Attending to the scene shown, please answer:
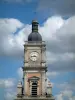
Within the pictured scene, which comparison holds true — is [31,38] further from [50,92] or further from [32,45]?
[50,92]

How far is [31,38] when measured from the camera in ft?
220

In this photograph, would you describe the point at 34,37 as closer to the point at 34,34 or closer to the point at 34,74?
the point at 34,34

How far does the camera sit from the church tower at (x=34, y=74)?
2544 inches

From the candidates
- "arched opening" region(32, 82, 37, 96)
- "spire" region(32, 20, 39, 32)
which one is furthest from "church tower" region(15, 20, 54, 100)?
"spire" region(32, 20, 39, 32)

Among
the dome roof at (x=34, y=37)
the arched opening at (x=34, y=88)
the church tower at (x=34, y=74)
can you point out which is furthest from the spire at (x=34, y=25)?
the arched opening at (x=34, y=88)

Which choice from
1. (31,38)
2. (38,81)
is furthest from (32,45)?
(38,81)

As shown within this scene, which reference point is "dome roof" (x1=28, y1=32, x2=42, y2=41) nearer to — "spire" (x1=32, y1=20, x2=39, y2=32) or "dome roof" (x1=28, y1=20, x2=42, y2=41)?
"dome roof" (x1=28, y1=20, x2=42, y2=41)

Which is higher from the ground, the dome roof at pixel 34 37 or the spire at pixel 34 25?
the spire at pixel 34 25

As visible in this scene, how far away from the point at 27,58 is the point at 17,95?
6.12m

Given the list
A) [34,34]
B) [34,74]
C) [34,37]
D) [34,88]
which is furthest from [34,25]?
[34,88]

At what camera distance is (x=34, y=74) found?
65562mm

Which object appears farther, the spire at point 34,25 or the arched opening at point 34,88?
the spire at point 34,25

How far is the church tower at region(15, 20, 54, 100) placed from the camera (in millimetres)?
64625

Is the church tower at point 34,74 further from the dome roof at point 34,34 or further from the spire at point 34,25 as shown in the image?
the spire at point 34,25
